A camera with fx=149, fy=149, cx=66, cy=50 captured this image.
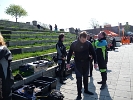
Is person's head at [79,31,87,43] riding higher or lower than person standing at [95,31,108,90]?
higher

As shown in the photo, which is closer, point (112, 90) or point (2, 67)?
point (2, 67)

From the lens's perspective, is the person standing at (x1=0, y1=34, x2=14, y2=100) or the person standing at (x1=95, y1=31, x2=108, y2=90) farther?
the person standing at (x1=95, y1=31, x2=108, y2=90)

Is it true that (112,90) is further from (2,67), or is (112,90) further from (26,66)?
(2,67)

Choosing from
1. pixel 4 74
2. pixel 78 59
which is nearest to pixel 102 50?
pixel 78 59

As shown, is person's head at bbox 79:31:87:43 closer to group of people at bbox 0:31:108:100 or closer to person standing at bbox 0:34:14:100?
group of people at bbox 0:31:108:100

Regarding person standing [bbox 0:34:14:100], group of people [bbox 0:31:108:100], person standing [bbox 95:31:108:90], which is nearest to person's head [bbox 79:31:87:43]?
group of people [bbox 0:31:108:100]

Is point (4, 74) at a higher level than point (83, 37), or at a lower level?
lower

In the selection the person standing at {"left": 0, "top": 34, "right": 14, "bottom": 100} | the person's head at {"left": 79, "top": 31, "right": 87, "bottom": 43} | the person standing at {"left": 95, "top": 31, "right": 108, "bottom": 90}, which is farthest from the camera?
the person standing at {"left": 95, "top": 31, "right": 108, "bottom": 90}

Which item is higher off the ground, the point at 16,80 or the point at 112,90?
the point at 16,80

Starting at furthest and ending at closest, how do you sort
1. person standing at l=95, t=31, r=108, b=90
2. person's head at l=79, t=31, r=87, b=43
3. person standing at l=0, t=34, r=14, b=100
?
person standing at l=95, t=31, r=108, b=90 → person's head at l=79, t=31, r=87, b=43 → person standing at l=0, t=34, r=14, b=100

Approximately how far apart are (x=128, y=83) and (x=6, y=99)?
525 cm

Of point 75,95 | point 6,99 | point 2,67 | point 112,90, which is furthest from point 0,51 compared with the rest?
point 112,90

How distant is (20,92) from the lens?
4254mm

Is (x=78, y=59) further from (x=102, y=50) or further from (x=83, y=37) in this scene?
(x=102, y=50)
